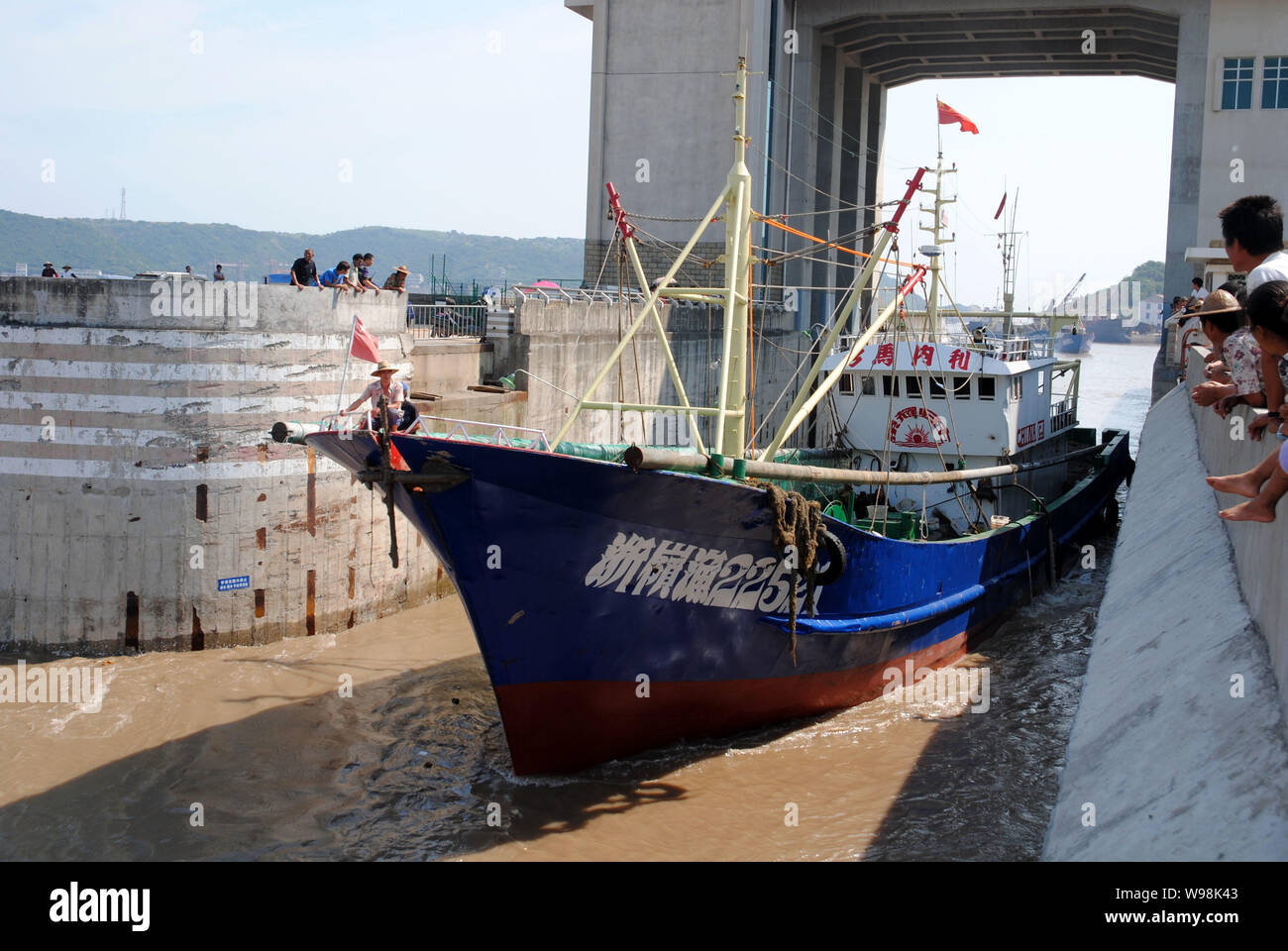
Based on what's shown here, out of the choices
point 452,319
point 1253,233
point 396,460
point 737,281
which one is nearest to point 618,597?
point 396,460

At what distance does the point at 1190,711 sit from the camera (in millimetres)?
5457

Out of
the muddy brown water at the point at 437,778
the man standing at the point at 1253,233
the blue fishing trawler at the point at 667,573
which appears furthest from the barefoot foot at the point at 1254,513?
the blue fishing trawler at the point at 667,573

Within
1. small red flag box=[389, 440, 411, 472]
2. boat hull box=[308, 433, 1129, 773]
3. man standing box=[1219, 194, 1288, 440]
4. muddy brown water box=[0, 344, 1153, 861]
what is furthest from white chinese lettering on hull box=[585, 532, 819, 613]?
man standing box=[1219, 194, 1288, 440]

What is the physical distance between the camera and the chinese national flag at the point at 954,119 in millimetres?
26453

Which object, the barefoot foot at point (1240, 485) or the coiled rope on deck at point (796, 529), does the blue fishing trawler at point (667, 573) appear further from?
the barefoot foot at point (1240, 485)

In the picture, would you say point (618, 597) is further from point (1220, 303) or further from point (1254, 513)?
point (1254, 513)

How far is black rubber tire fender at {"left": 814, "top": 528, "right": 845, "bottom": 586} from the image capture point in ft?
41.9

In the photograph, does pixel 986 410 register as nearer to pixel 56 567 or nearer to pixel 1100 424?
pixel 56 567

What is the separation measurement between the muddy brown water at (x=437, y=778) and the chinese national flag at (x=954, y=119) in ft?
50.0

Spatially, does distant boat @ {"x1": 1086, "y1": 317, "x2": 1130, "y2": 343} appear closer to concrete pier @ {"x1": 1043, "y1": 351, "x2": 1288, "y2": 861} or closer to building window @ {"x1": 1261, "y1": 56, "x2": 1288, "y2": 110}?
building window @ {"x1": 1261, "y1": 56, "x2": 1288, "y2": 110}

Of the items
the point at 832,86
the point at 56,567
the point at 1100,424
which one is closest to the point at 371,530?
the point at 56,567

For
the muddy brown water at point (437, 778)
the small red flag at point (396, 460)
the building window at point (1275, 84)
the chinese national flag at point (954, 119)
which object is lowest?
the muddy brown water at point (437, 778)
